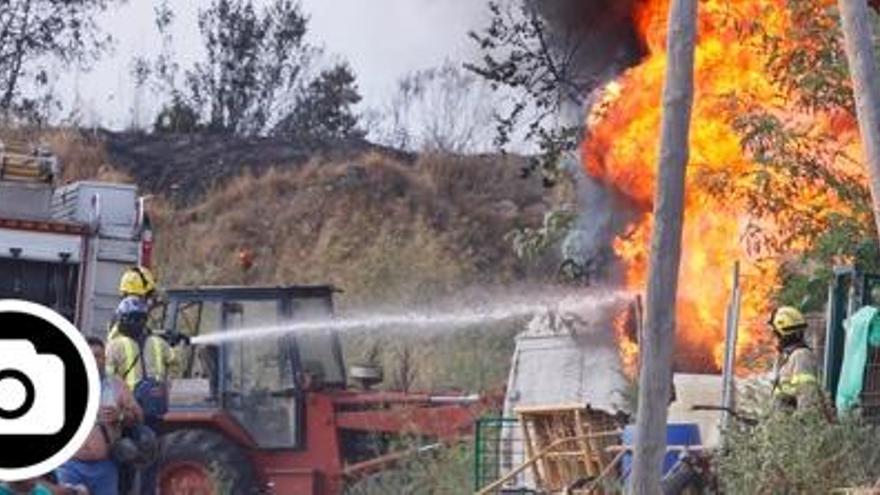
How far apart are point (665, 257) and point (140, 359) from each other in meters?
3.94

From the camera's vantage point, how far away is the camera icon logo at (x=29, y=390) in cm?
199

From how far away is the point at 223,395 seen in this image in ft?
49.2

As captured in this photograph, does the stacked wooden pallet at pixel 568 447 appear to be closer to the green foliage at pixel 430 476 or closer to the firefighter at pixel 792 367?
the firefighter at pixel 792 367

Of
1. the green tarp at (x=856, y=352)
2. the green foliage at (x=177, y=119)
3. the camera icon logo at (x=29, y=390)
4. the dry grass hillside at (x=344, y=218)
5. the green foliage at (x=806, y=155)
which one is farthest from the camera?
the green foliage at (x=177, y=119)

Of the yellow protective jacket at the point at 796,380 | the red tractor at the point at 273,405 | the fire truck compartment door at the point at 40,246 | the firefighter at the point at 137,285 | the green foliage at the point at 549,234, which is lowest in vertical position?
the red tractor at the point at 273,405

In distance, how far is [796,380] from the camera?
10133 millimetres

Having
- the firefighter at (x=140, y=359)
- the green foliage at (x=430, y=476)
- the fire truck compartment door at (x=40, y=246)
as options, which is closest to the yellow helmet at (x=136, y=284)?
the firefighter at (x=140, y=359)

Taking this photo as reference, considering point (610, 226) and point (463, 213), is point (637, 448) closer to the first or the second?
point (610, 226)

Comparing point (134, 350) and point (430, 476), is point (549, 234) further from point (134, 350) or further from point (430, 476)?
point (134, 350)

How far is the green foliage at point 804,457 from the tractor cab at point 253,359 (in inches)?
244

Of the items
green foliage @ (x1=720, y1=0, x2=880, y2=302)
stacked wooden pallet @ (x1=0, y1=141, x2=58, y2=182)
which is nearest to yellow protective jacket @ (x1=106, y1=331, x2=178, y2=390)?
green foliage @ (x1=720, y1=0, x2=880, y2=302)

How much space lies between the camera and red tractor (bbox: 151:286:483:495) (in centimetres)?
1486

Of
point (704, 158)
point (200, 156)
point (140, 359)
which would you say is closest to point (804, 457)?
point (140, 359)

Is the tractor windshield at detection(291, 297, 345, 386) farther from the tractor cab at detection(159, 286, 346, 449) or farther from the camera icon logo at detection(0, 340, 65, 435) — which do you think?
the camera icon logo at detection(0, 340, 65, 435)
